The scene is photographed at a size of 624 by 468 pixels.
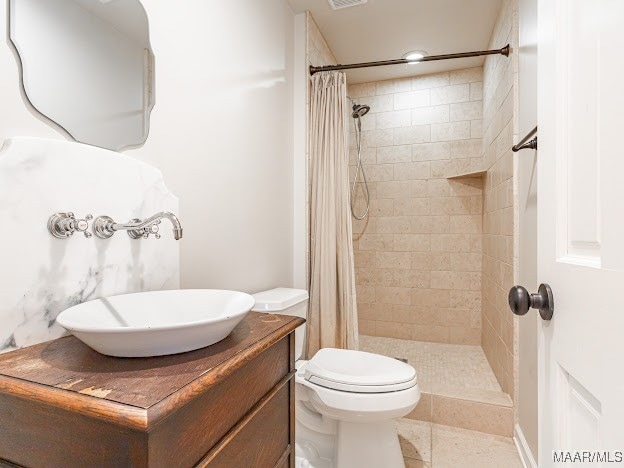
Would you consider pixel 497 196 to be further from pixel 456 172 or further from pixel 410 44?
pixel 410 44

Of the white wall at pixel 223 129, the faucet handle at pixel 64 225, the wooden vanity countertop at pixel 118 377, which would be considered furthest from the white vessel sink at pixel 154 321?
the white wall at pixel 223 129

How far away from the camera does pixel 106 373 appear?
60cm

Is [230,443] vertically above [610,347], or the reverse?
[610,347]

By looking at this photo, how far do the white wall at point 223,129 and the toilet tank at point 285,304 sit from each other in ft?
0.42

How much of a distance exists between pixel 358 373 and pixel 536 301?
1065mm

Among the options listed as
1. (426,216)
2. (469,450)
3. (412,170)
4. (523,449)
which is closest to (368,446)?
(469,450)

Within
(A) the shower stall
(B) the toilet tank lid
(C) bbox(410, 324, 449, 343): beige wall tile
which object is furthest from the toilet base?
(C) bbox(410, 324, 449, 343): beige wall tile

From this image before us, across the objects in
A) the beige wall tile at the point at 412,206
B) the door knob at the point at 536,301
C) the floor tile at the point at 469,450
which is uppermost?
the beige wall tile at the point at 412,206

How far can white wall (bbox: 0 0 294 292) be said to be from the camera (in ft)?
3.83

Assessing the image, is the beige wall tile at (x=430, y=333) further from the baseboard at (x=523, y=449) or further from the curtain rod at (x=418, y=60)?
the curtain rod at (x=418, y=60)

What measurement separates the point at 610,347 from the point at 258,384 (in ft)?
2.14

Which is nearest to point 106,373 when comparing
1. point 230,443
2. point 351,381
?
point 230,443

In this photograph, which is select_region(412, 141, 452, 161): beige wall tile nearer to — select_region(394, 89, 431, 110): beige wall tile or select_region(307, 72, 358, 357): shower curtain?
select_region(394, 89, 431, 110): beige wall tile

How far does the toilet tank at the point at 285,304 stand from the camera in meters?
1.50
